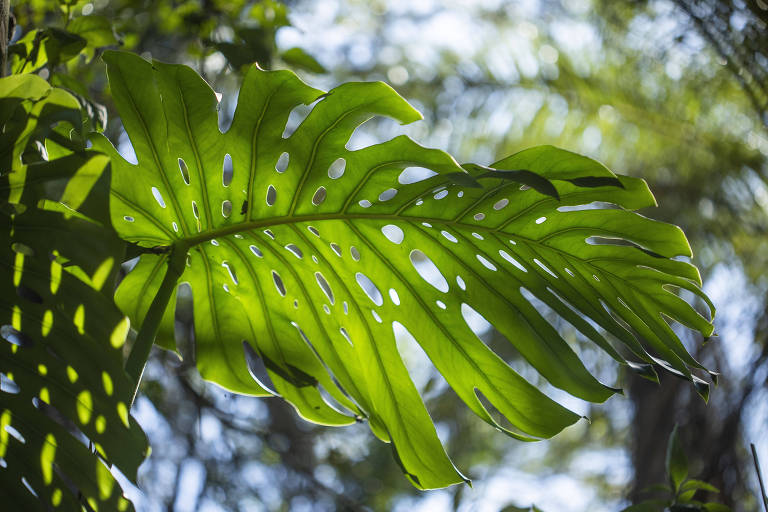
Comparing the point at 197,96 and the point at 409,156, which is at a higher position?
the point at 197,96

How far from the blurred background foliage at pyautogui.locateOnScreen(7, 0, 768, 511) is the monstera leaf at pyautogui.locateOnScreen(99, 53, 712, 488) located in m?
0.82

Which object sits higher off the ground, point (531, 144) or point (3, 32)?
point (531, 144)

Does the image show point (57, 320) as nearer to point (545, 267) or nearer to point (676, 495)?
point (545, 267)

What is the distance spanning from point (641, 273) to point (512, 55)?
11.0ft

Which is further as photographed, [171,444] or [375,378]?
[171,444]

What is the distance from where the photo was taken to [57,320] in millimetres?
744

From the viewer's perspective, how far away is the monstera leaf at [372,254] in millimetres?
929

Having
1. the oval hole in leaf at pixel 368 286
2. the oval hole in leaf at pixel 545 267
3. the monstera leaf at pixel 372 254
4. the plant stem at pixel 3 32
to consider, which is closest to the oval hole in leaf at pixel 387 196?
the monstera leaf at pixel 372 254

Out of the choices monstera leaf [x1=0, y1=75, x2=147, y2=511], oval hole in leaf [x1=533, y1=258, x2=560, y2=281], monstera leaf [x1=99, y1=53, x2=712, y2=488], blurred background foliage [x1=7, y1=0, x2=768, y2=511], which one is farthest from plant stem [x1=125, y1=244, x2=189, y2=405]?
blurred background foliage [x1=7, y1=0, x2=768, y2=511]

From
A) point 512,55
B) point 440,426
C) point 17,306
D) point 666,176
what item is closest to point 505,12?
point 512,55

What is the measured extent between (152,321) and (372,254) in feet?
1.17

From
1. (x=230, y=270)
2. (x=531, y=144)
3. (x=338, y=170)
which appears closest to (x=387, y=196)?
(x=338, y=170)

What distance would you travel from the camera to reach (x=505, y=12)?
17.7 ft

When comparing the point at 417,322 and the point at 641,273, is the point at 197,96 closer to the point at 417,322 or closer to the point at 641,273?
the point at 417,322
